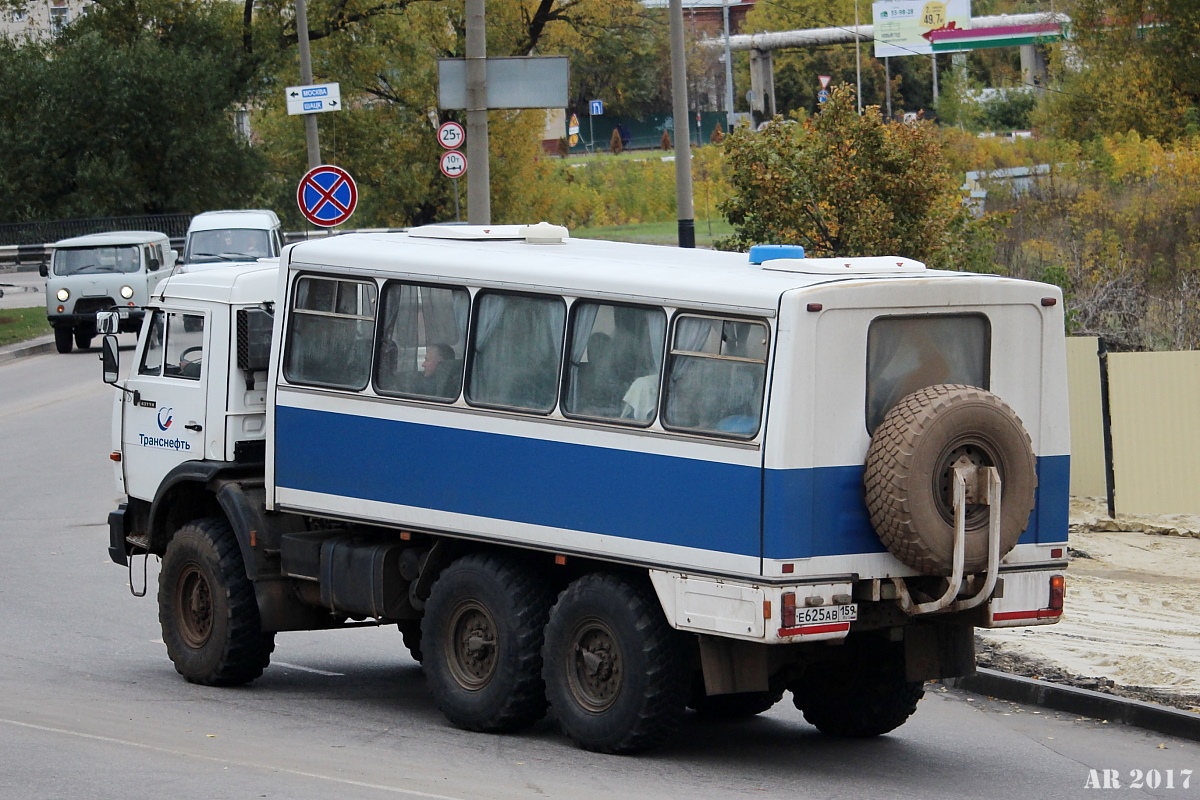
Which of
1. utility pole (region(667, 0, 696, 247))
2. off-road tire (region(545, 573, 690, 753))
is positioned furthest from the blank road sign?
off-road tire (region(545, 573, 690, 753))

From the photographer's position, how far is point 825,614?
816 centimetres

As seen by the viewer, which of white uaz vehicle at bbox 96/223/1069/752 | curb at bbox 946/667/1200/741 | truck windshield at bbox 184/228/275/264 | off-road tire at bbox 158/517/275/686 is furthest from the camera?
truck windshield at bbox 184/228/275/264

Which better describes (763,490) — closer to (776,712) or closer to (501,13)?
(776,712)

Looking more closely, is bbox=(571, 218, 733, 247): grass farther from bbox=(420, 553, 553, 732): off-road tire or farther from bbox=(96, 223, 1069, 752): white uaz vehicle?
bbox=(420, 553, 553, 732): off-road tire

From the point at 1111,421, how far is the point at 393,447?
30.7 feet

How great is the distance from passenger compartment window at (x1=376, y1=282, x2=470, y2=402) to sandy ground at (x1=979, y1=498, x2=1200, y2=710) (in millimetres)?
4027

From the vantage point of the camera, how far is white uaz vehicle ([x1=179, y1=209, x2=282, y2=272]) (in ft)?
105

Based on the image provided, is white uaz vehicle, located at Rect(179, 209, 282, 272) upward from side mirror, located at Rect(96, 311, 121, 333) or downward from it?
upward

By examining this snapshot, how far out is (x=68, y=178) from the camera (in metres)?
53.3

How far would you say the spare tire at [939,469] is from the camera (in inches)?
319

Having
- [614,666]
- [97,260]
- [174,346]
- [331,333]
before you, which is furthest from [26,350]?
[614,666]

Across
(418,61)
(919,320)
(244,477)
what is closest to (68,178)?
(418,61)

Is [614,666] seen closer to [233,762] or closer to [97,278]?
[233,762]

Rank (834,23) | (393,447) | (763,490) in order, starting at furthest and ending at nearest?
(834,23), (393,447), (763,490)
